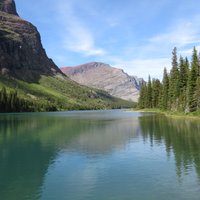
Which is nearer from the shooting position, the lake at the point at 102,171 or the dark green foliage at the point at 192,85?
the lake at the point at 102,171

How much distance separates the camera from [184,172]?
2897 centimetres

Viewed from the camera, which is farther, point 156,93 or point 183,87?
point 156,93

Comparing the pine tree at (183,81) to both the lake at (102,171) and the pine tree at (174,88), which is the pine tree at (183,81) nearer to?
the pine tree at (174,88)

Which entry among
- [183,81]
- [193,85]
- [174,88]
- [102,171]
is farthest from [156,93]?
[102,171]

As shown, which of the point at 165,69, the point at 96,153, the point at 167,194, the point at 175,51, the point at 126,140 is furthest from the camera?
the point at 165,69

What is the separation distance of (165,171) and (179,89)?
101514 mm

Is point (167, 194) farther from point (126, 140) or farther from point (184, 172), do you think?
point (126, 140)

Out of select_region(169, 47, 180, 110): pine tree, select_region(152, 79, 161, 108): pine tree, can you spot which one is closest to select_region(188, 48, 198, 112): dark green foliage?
Answer: select_region(169, 47, 180, 110): pine tree

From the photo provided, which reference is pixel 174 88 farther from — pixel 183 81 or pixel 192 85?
pixel 192 85

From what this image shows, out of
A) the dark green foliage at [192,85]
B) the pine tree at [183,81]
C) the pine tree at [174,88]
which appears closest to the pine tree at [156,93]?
the pine tree at [174,88]

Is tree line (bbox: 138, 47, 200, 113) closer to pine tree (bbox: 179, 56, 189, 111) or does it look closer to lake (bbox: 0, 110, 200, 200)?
pine tree (bbox: 179, 56, 189, 111)

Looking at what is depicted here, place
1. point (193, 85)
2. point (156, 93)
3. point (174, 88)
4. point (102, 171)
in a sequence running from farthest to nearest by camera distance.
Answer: point (156, 93), point (174, 88), point (193, 85), point (102, 171)

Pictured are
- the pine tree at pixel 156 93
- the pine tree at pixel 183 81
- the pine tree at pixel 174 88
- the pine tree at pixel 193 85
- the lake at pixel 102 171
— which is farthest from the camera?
the pine tree at pixel 156 93

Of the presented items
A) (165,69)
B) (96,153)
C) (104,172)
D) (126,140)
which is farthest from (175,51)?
(104,172)
